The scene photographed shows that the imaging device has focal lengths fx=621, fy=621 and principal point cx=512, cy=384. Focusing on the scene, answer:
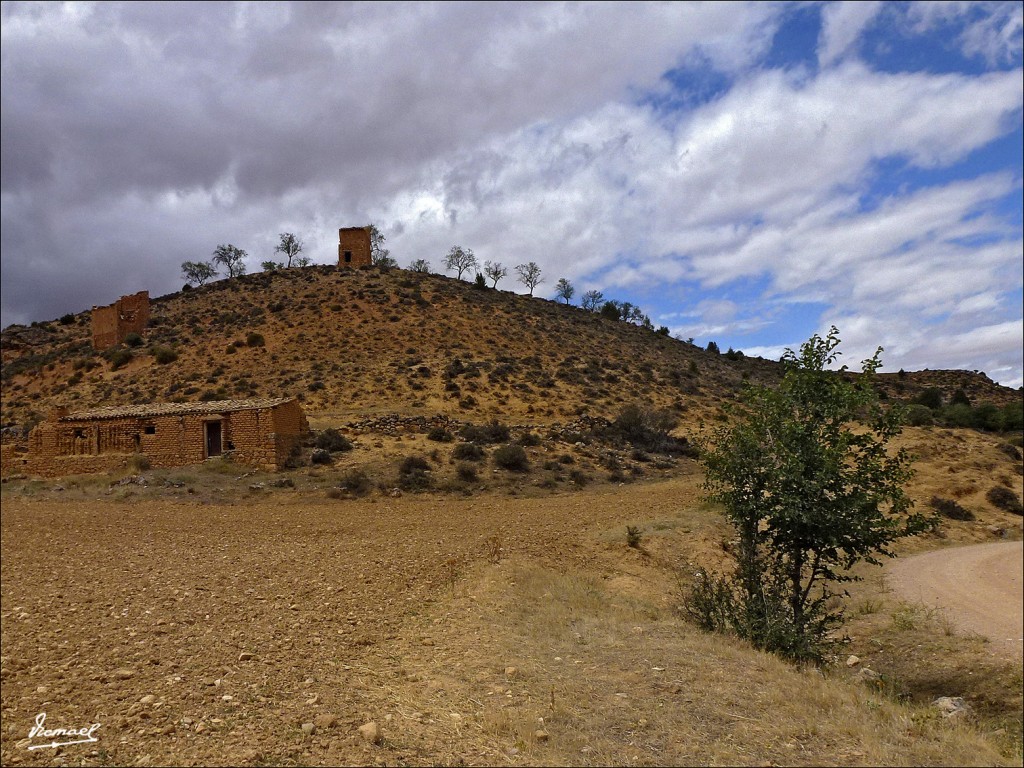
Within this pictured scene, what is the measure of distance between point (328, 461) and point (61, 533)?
8982 millimetres

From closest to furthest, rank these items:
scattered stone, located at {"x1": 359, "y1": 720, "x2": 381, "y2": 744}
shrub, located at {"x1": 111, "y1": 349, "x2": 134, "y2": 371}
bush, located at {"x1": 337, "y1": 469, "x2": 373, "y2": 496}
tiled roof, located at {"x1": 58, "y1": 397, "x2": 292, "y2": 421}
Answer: scattered stone, located at {"x1": 359, "y1": 720, "x2": 381, "y2": 744}, bush, located at {"x1": 337, "y1": 469, "x2": 373, "y2": 496}, tiled roof, located at {"x1": 58, "y1": 397, "x2": 292, "y2": 421}, shrub, located at {"x1": 111, "y1": 349, "x2": 134, "y2": 371}

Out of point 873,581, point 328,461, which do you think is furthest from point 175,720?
point 328,461

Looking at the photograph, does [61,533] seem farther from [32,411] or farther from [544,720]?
[32,411]

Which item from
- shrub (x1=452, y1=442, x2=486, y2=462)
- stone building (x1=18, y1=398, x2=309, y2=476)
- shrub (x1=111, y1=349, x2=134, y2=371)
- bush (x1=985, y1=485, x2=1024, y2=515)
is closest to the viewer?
bush (x1=985, y1=485, x2=1024, y2=515)

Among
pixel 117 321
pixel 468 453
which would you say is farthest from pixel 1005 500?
pixel 117 321

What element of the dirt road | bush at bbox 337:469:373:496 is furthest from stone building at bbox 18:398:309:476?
A: the dirt road

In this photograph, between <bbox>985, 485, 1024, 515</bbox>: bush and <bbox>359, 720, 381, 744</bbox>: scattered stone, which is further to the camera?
<bbox>985, 485, 1024, 515</bbox>: bush

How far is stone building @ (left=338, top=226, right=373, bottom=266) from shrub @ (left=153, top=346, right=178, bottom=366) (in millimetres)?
22006

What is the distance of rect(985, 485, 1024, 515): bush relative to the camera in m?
16.6

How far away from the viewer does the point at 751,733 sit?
4.89m

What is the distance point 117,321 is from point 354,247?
21.6 m

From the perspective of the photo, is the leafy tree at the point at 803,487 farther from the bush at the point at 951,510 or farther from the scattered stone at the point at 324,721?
the bush at the point at 951,510

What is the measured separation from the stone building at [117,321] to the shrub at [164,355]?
6624 mm

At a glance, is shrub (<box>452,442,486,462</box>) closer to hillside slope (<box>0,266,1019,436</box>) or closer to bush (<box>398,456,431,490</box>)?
bush (<box>398,456,431,490</box>)
